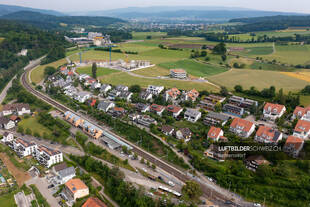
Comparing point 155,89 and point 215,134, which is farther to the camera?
point 155,89

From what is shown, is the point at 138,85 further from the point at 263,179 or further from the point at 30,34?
the point at 30,34

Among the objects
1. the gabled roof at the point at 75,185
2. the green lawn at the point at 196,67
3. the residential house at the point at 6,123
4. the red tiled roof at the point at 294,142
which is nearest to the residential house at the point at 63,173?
the gabled roof at the point at 75,185

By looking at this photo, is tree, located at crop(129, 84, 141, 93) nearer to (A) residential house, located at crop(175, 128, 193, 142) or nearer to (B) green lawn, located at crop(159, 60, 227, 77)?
(B) green lawn, located at crop(159, 60, 227, 77)

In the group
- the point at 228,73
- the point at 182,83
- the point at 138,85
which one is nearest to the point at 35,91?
the point at 138,85

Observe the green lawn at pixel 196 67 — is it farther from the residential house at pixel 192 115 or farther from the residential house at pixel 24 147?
the residential house at pixel 24 147

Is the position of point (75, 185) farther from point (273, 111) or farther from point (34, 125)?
point (273, 111)

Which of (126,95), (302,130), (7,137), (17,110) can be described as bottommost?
Answer: (7,137)

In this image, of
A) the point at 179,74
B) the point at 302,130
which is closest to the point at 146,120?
the point at 302,130
